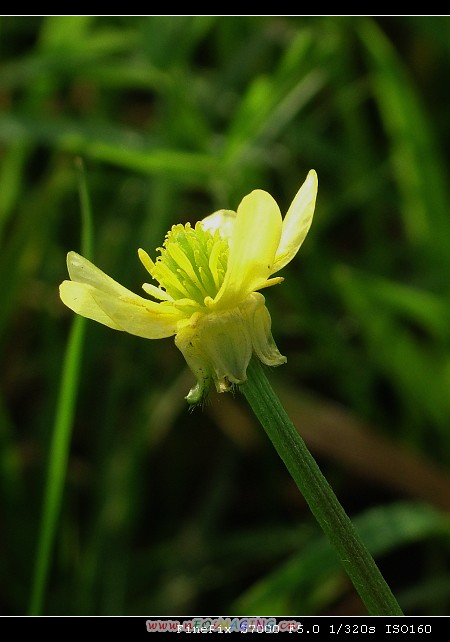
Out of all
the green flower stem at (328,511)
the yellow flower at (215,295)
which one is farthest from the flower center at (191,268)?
the green flower stem at (328,511)

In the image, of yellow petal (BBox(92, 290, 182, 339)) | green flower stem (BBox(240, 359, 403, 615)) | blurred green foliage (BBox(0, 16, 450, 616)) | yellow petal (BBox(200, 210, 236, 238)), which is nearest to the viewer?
green flower stem (BBox(240, 359, 403, 615))

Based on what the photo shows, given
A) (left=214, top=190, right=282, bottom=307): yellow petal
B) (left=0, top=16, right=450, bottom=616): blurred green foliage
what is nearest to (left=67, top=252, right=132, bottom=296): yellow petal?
(left=214, top=190, right=282, bottom=307): yellow petal

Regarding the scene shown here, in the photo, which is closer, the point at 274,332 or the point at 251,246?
the point at 251,246

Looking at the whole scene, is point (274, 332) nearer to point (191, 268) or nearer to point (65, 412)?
point (65, 412)

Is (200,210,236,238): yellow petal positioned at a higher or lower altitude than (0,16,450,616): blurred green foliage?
lower

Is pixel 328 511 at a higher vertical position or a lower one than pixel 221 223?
lower

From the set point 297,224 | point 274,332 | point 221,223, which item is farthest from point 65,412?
point 274,332

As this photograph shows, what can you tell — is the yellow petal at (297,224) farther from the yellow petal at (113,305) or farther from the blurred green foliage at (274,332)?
the blurred green foliage at (274,332)

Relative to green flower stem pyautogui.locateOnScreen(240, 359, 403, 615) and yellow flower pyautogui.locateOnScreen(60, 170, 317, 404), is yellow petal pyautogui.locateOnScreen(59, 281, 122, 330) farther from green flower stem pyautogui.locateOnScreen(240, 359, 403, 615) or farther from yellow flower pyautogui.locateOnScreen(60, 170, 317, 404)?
green flower stem pyautogui.locateOnScreen(240, 359, 403, 615)
